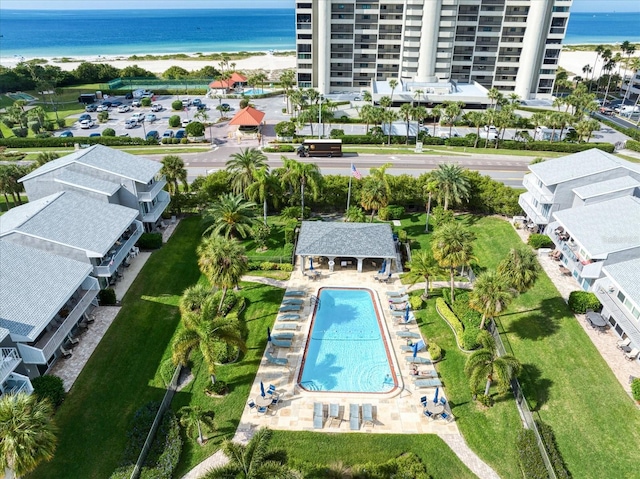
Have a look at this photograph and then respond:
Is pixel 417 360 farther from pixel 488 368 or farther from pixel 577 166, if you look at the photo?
pixel 577 166

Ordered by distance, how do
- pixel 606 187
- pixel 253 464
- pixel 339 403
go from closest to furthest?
pixel 253 464 < pixel 339 403 < pixel 606 187

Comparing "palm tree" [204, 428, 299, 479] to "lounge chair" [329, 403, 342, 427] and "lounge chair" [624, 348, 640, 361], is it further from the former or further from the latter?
"lounge chair" [624, 348, 640, 361]

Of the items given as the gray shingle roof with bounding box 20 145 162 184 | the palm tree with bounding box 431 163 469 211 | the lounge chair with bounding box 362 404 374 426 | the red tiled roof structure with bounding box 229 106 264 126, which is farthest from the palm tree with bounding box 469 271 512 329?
the red tiled roof structure with bounding box 229 106 264 126

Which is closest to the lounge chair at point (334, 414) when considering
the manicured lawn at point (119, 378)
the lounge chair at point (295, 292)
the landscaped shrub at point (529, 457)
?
the landscaped shrub at point (529, 457)

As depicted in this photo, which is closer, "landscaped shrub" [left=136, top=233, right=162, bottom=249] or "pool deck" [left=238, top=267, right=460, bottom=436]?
"pool deck" [left=238, top=267, right=460, bottom=436]

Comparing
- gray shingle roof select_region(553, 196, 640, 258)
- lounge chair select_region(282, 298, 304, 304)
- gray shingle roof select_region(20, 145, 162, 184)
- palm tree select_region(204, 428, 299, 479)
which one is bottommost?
lounge chair select_region(282, 298, 304, 304)

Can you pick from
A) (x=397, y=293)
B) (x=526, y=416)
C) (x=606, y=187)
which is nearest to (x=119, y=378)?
(x=397, y=293)

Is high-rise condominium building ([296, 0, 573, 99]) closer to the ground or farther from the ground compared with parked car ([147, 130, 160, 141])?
farther from the ground
